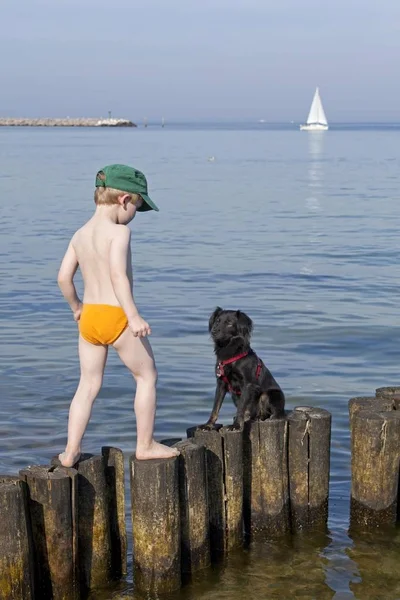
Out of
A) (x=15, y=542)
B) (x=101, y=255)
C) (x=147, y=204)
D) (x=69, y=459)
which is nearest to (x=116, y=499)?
(x=69, y=459)

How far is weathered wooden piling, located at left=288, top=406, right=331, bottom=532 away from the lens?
23.3ft

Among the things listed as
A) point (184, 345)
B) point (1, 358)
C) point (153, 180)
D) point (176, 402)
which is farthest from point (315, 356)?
point (153, 180)

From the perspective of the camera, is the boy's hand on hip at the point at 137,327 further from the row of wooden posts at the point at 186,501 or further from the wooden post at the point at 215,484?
the wooden post at the point at 215,484

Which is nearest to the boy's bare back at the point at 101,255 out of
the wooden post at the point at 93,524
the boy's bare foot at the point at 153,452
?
the boy's bare foot at the point at 153,452

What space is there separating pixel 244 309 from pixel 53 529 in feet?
38.4

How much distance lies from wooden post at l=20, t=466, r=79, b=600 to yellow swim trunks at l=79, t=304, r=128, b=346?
2.85ft

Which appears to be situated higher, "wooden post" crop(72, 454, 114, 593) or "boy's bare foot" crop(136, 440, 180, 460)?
"boy's bare foot" crop(136, 440, 180, 460)

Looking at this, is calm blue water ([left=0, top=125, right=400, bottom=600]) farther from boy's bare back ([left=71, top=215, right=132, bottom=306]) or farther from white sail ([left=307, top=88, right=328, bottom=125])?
white sail ([left=307, top=88, right=328, bottom=125])

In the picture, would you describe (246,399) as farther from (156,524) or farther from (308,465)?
(156,524)

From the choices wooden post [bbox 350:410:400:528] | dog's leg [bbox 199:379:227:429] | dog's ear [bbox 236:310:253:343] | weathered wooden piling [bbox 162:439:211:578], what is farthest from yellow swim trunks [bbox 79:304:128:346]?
wooden post [bbox 350:410:400:528]

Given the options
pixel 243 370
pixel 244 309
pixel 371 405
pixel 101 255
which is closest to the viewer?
pixel 101 255

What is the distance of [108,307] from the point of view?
613cm

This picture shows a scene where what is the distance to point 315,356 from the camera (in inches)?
543

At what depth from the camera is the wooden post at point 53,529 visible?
19.3 feet
